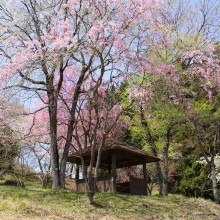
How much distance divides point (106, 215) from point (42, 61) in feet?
16.5

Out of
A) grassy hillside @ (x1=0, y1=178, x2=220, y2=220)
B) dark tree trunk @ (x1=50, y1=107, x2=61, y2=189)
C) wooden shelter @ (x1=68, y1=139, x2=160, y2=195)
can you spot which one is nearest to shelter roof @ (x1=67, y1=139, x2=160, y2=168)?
wooden shelter @ (x1=68, y1=139, x2=160, y2=195)

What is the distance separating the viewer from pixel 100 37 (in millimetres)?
10680

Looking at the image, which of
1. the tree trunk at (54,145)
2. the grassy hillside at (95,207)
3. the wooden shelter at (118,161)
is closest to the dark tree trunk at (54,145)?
the tree trunk at (54,145)

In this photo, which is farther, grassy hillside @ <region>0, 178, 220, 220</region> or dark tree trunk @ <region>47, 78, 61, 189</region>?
dark tree trunk @ <region>47, 78, 61, 189</region>

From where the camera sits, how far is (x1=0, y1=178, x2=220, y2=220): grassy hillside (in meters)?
10.2

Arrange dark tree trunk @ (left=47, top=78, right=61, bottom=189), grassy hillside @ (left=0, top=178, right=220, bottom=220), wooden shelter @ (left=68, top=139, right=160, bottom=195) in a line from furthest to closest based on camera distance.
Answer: wooden shelter @ (left=68, top=139, right=160, bottom=195) < dark tree trunk @ (left=47, top=78, right=61, bottom=189) < grassy hillside @ (left=0, top=178, right=220, bottom=220)

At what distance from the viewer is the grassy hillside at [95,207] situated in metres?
10.2

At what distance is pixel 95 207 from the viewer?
11.6 m

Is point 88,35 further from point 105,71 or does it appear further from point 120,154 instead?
point 120,154

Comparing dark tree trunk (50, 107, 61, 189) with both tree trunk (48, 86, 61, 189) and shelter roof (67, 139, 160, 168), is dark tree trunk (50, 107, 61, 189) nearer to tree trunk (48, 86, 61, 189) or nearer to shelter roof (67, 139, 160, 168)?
tree trunk (48, 86, 61, 189)

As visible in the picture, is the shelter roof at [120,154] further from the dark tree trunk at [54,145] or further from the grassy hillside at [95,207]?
the grassy hillside at [95,207]

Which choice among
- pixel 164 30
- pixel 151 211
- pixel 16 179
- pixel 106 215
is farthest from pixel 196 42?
pixel 16 179

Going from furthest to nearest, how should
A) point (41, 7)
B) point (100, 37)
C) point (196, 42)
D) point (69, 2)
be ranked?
point (196, 42), point (41, 7), point (69, 2), point (100, 37)

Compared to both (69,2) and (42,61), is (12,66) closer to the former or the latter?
(42,61)
